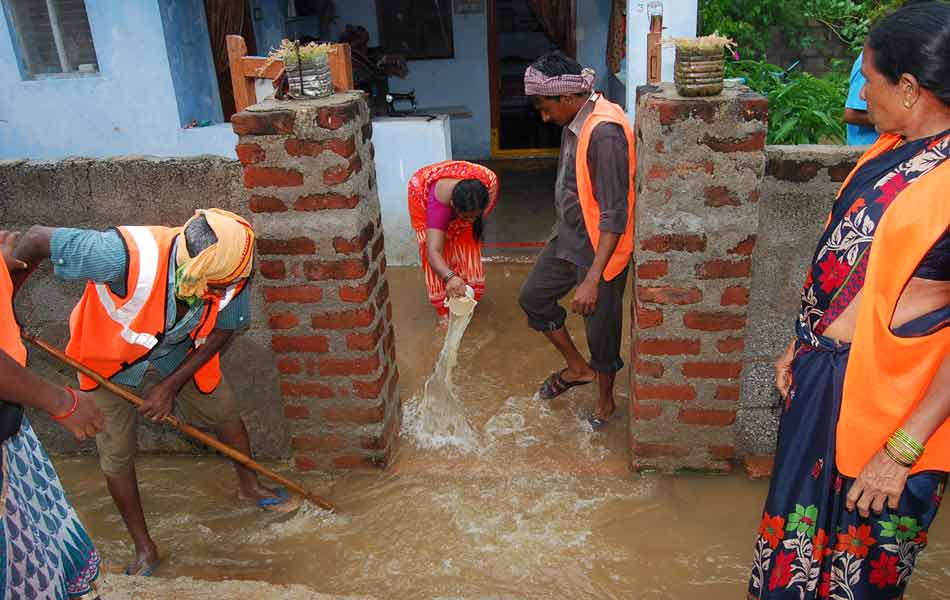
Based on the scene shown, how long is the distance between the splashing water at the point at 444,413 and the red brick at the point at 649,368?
2.84 ft

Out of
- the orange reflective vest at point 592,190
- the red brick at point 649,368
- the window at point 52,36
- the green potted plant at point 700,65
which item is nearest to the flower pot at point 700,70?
the green potted plant at point 700,65

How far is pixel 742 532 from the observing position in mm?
2779

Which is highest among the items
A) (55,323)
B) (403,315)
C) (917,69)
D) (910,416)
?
(917,69)

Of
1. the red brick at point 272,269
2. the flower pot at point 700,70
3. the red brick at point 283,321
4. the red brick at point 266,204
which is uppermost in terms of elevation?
the flower pot at point 700,70

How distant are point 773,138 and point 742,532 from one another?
2501 millimetres

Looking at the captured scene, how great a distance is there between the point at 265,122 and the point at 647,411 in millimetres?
1841

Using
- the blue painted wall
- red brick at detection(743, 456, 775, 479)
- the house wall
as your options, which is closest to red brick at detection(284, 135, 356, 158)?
red brick at detection(743, 456, 775, 479)

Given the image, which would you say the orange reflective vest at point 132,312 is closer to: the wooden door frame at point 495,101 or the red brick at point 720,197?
the red brick at point 720,197

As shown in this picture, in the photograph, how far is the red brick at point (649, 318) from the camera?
2834 millimetres

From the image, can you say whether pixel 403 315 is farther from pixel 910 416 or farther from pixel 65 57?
pixel 65 57

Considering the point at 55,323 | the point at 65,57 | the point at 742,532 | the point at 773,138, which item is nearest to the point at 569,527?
the point at 742,532

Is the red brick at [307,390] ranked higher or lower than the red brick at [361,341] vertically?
lower

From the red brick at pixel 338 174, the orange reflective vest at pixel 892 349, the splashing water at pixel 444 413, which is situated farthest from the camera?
the splashing water at pixel 444 413

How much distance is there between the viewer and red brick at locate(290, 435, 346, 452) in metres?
3.21
